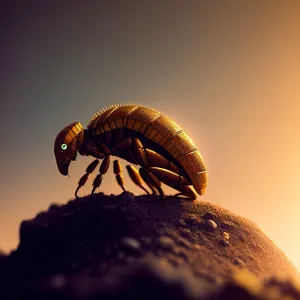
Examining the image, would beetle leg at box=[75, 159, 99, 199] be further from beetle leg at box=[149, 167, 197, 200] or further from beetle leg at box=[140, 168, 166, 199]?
beetle leg at box=[149, 167, 197, 200]

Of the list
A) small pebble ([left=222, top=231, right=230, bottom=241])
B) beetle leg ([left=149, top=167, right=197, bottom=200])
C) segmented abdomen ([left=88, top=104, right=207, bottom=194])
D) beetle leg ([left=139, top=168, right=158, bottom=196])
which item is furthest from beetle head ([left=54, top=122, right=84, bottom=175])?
small pebble ([left=222, top=231, right=230, bottom=241])

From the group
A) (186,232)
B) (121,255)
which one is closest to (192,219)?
(186,232)

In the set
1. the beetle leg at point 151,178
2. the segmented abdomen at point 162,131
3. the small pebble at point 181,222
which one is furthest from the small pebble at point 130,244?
the segmented abdomen at point 162,131

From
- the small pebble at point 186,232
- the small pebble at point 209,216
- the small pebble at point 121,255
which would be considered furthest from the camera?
the small pebble at point 209,216

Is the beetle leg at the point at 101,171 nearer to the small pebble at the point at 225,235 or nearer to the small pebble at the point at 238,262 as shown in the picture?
the small pebble at the point at 225,235

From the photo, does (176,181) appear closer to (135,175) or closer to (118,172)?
(135,175)

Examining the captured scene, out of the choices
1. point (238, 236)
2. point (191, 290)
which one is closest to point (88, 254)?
point (191, 290)

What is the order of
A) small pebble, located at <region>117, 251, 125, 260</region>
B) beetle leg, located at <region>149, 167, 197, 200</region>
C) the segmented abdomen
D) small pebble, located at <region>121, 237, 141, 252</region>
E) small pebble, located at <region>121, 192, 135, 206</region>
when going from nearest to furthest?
1. small pebble, located at <region>117, 251, 125, 260</region>
2. small pebble, located at <region>121, 237, 141, 252</region>
3. small pebble, located at <region>121, 192, 135, 206</region>
4. beetle leg, located at <region>149, 167, 197, 200</region>
5. the segmented abdomen
